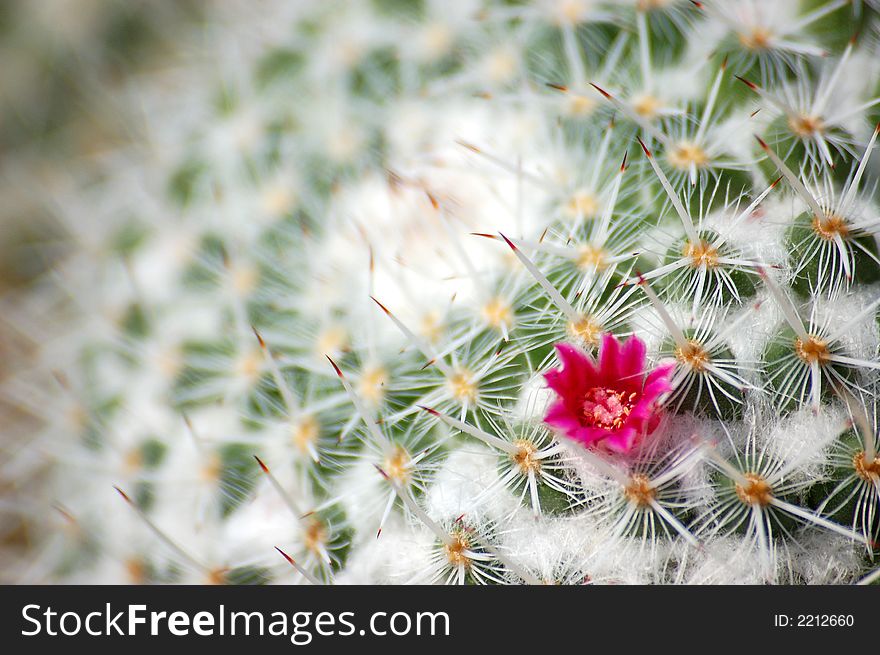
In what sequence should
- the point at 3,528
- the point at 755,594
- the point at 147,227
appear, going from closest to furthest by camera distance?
1. the point at 755,594
2. the point at 147,227
3. the point at 3,528

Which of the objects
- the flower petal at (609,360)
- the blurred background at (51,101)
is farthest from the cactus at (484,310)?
the blurred background at (51,101)

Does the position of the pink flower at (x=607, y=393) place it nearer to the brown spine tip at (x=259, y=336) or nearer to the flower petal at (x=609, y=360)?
the flower petal at (x=609, y=360)

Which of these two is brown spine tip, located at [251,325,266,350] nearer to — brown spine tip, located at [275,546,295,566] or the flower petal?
brown spine tip, located at [275,546,295,566]

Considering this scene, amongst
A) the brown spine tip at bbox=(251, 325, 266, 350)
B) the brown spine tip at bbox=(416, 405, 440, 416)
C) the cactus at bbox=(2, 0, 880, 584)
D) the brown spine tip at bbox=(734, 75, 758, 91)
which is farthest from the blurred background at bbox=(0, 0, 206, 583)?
the brown spine tip at bbox=(734, 75, 758, 91)

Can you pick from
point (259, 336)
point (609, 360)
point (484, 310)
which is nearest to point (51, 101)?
point (259, 336)

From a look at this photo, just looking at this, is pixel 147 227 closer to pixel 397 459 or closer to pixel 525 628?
pixel 397 459

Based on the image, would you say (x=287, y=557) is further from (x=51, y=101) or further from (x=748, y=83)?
(x=51, y=101)

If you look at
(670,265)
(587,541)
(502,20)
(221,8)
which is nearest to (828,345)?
(670,265)

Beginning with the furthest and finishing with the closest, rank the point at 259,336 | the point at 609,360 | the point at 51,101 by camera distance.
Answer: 1. the point at 51,101
2. the point at 259,336
3. the point at 609,360
